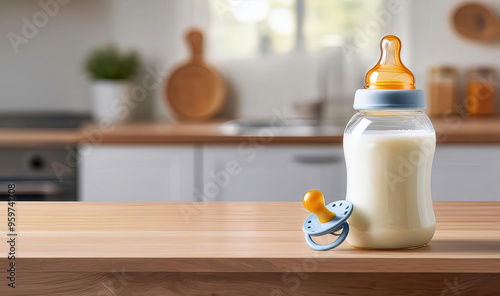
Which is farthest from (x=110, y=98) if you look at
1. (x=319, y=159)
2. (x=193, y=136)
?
(x=319, y=159)

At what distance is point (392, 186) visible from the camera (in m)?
0.78

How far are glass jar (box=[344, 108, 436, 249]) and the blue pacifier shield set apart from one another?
2 cm

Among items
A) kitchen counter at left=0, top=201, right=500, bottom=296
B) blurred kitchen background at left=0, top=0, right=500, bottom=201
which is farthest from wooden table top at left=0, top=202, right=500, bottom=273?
blurred kitchen background at left=0, top=0, right=500, bottom=201

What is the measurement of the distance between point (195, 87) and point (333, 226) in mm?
2389

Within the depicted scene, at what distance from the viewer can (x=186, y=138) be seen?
2.42 meters

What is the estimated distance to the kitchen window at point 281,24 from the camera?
3.16m

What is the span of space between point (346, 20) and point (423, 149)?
8.11 ft

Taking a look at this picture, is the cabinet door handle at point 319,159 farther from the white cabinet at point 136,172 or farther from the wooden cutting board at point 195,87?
the wooden cutting board at point 195,87

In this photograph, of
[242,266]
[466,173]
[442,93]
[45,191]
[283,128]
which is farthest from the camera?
[442,93]

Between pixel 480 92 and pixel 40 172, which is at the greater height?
pixel 480 92

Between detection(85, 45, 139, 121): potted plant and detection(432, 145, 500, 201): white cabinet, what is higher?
detection(85, 45, 139, 121): potted plant

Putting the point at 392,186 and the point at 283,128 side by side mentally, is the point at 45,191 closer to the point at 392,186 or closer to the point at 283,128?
the point at 283,128

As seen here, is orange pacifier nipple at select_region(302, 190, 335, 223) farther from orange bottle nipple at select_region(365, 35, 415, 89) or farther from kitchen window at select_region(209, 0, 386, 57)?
kitchen window at select_region(209, 0, 386, 57)

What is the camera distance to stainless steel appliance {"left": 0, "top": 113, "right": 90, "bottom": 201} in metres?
2.49
